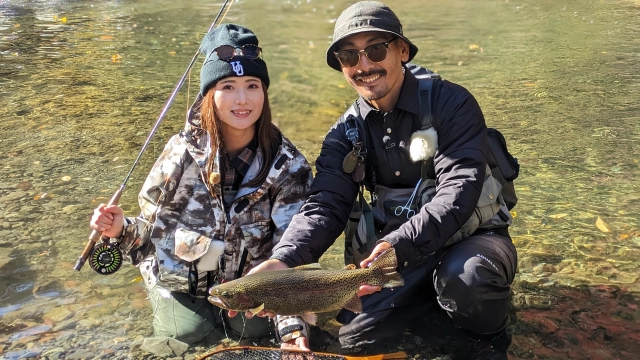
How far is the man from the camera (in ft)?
11.6

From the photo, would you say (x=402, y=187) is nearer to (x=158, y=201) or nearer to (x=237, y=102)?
(x=237, y=102)

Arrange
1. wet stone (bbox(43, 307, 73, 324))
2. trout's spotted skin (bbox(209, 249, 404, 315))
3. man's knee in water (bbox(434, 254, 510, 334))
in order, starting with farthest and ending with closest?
wet stone (bbox(43, 307, 73, 324))
man's knee in water (bbox(434, 254, 510, 334))
trout's spotted skin (bbox(209, 249, 404, 315))

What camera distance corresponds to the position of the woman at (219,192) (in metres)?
3.96

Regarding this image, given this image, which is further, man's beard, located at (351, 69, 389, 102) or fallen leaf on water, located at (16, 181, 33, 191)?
fallen leaf on water, located at (16, 181, 33, 191)

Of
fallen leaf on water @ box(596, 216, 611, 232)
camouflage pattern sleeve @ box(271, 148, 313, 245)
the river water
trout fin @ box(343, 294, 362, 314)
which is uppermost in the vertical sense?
camouflage pattern sleeve @ box(271, 148, 313, 245)

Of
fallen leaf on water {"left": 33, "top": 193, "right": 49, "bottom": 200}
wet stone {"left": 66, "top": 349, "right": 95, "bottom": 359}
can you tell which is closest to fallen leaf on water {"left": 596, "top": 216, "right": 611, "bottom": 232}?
wet stone {"left": 66, "top": 349, "right": 95, "bottom": 359}

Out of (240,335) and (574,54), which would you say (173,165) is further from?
(574,54)

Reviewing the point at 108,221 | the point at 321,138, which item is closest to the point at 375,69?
the point at 108,221

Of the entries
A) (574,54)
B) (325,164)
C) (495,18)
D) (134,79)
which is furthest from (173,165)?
(495,18)

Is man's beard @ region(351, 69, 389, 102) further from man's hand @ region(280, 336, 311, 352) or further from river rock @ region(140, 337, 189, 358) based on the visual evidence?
river rock @ region(140, 337, 189, 358)

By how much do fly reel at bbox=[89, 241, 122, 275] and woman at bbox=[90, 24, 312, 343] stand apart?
8 cm

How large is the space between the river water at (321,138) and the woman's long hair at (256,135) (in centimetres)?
56

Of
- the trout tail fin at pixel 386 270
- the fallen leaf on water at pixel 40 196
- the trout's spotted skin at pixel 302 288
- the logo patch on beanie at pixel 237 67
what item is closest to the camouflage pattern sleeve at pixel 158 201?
the logo patch on beanie at pixel 237 67

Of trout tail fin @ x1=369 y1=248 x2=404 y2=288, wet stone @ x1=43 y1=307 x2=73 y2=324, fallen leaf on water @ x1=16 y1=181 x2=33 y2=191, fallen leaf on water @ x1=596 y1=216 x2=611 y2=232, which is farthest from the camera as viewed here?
fallen leaf on water @ x1=16 y1=181 x2=33 y2=191
